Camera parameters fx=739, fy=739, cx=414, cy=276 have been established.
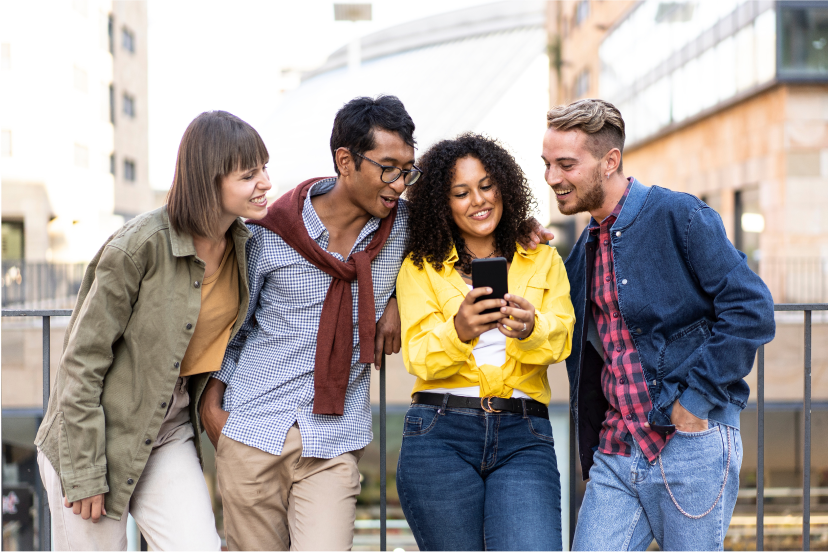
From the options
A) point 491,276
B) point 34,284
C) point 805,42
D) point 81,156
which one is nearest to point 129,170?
point 81,156

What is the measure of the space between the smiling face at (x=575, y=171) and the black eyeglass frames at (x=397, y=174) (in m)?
0.51

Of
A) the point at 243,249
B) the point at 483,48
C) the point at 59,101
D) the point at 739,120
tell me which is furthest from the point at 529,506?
the point at 483,48

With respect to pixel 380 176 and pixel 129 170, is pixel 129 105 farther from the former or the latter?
pixel 380 176

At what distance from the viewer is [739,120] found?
1964 cm

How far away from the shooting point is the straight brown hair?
99.2 inches

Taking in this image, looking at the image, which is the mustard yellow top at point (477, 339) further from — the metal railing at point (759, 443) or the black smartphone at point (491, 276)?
the metal railing at point (759, 443)

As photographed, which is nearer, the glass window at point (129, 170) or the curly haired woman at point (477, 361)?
the curly haired woman at point (477, 361)

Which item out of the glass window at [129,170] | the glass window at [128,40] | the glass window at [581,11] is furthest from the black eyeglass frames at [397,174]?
the glass window at [128,40]

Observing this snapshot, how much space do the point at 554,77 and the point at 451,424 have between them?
3991 cm

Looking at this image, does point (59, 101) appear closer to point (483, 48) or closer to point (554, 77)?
point (554, 77)

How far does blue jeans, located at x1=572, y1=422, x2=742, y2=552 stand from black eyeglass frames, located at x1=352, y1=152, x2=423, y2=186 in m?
1.27

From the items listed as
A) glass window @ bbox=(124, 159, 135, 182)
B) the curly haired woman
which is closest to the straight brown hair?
the curly haired woman

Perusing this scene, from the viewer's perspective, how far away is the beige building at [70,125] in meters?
27.5

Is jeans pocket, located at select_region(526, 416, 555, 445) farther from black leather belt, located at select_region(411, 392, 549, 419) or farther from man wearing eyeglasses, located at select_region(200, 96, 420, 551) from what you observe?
man wearing eyeglasses, located at select_region(200, 96, 420, 551)
